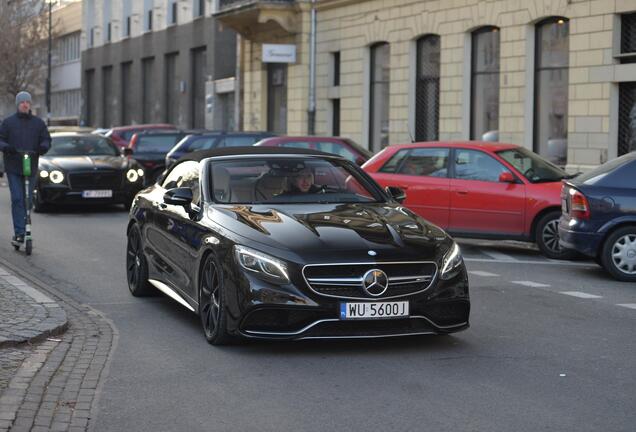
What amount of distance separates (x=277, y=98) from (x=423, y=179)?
23795mm

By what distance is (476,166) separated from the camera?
16703mm

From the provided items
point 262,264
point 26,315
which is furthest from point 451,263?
point 26,315

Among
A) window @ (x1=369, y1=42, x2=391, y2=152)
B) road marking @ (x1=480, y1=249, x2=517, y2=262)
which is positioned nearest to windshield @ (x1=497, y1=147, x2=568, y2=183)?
road marking @ (x1=480, y1=249, x2=517, y2=262)

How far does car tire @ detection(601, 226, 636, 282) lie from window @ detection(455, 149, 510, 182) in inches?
117

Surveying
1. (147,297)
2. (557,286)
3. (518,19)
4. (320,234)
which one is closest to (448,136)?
(518,19)

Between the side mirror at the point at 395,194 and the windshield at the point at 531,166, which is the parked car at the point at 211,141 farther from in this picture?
the side mirror at the point at 395,194

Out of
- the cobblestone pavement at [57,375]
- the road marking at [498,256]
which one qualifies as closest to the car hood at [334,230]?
the cobblestone pavement at [57,375]

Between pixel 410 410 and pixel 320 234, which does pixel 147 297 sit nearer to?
pixel 320 234

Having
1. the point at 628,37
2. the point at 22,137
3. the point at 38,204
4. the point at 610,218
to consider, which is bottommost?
the point at 38,204

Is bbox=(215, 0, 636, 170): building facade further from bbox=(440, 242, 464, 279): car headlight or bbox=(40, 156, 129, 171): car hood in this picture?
bbox=(440, 242, 464, 279): car headlight

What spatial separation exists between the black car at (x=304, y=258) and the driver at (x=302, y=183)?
0.06 ft

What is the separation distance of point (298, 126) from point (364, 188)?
92.5ft

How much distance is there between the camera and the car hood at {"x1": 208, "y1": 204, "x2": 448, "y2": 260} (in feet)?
28.0

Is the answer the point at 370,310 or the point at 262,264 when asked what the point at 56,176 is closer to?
the point at 262,264
